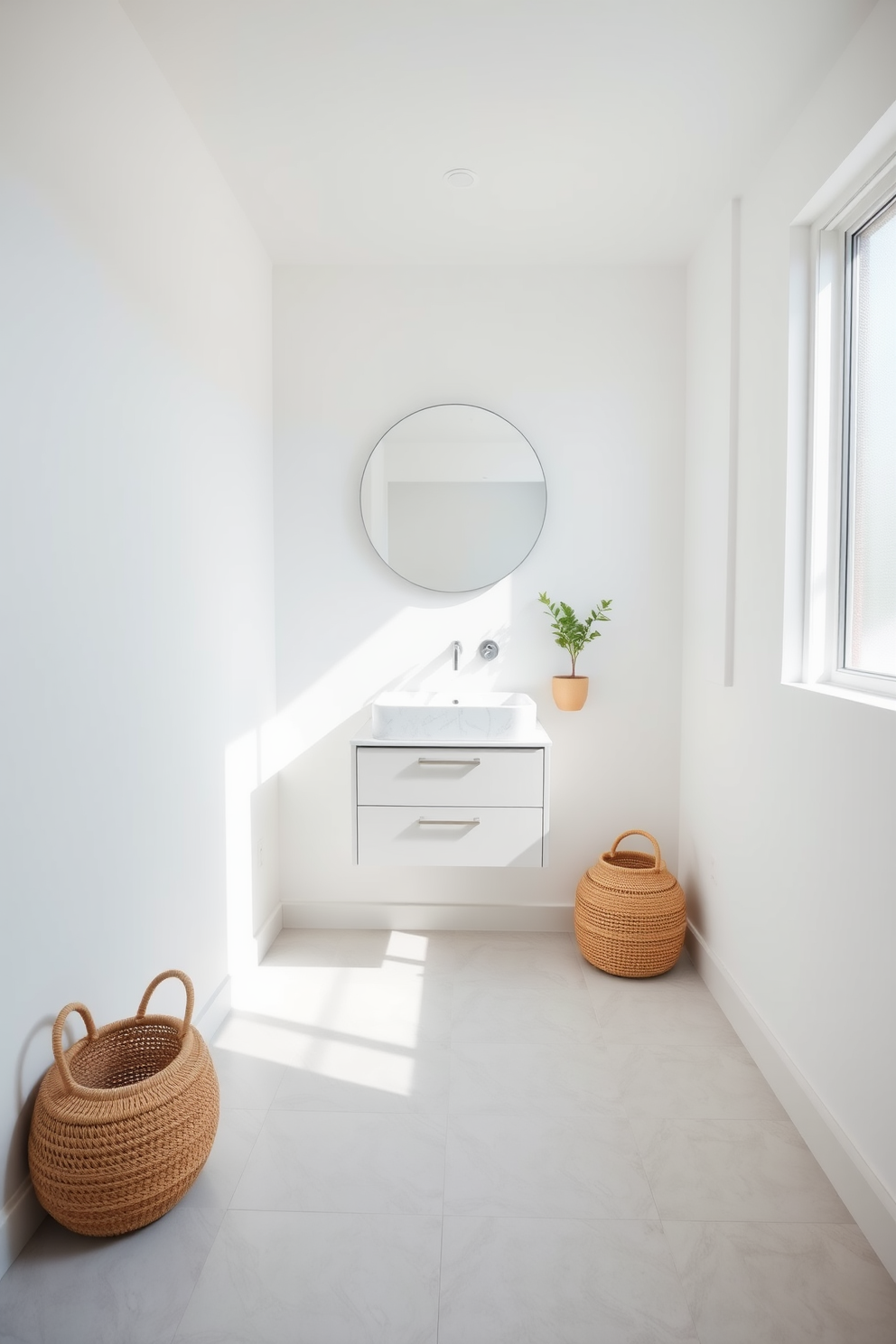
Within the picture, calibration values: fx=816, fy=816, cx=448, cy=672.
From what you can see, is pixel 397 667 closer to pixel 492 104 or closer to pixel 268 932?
pixel 268 932

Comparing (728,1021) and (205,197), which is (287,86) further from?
(728,1021)

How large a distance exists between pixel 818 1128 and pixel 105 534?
6.38 ft

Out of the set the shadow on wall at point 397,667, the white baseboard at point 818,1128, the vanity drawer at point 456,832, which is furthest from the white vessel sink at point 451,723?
the white baseboard at point 818,1128

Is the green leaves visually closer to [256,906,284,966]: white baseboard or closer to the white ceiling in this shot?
the white ceiling

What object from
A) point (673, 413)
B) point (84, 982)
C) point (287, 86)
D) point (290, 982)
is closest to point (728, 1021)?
point (290, 982)

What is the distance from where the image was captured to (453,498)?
2.90m

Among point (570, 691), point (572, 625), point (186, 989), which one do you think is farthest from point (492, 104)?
point (186, 989)

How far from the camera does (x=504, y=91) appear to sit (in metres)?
1.88

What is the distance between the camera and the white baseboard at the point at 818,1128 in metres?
1.48

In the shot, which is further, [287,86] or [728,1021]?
[728,1021]

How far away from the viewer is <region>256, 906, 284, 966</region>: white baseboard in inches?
108

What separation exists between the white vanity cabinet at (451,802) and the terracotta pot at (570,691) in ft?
1.26

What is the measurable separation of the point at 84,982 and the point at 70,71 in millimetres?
1716

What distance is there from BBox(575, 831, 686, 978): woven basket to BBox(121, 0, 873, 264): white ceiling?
76.7 inches
